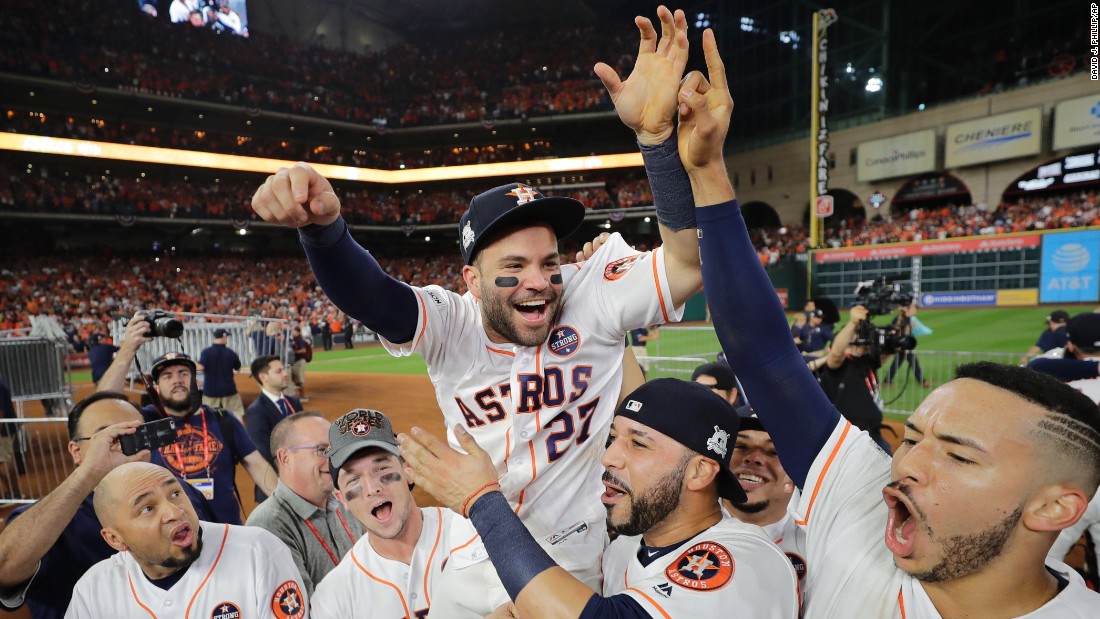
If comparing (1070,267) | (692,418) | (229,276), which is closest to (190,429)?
(692,418)

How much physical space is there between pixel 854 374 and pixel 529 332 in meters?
4.90

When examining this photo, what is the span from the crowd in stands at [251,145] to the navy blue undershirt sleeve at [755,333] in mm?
39842

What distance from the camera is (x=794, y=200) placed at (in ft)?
127

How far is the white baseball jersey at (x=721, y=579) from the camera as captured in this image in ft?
5.51

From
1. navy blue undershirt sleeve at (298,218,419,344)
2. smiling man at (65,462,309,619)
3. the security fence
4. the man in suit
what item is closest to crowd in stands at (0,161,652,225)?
the security fence

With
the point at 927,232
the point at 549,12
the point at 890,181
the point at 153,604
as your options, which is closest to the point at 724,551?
the point at 153,604

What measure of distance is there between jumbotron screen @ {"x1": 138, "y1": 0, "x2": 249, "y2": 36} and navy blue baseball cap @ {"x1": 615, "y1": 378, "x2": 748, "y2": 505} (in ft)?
157

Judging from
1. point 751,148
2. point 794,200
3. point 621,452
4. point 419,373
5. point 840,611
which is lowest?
point 419,373

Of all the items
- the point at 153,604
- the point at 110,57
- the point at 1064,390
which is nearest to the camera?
the point at 1064,390

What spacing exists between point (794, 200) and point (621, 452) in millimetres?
40821

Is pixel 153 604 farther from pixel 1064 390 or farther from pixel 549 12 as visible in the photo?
pixel 549 12

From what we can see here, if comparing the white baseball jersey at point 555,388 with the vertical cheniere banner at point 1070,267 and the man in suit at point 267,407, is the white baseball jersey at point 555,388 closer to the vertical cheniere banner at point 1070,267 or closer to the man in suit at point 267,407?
the man in suit at point 267,407

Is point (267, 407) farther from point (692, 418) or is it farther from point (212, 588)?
point (692, 418)

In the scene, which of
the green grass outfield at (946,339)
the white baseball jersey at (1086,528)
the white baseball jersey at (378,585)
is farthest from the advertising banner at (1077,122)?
the white baseball jersey at (378,585)
